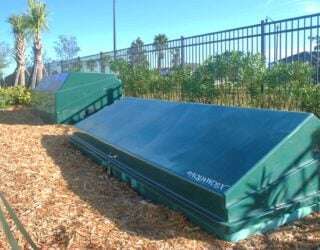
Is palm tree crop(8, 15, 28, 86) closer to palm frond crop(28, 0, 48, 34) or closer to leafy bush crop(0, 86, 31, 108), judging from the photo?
palm frond crop(28, 0, 48, 34)

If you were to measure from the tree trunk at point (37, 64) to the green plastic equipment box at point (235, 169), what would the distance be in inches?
774

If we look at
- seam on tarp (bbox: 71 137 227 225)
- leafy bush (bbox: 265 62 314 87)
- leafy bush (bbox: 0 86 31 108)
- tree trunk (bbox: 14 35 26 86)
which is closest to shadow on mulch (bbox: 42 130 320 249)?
seam on tarp (bbox: 71 137 227 225)

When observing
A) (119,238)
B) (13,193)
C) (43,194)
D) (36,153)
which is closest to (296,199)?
(119,238)

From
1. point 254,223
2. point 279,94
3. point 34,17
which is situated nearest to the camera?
point 254,223

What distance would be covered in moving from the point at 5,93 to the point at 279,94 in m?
11.9

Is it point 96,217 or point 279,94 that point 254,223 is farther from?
Result: point 279,94

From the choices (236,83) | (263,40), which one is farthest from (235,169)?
(263,40)

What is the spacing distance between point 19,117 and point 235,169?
11.0 meters

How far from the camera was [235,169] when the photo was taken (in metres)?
3.90

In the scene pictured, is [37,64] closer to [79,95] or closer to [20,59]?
[20,59]

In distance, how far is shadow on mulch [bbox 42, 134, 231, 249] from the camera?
13.4ft

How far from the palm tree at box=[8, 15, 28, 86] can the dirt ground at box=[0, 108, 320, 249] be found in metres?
22.2

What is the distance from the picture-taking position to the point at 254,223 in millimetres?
3873

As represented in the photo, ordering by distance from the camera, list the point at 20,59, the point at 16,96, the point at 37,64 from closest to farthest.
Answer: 1. the point at 16,96
2. the point at 37,64
3. the point at 20,59
